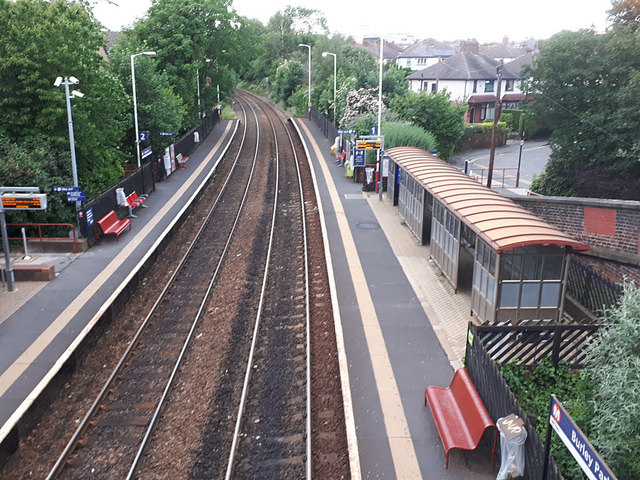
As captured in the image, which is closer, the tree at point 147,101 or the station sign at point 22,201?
the station sign at point 22,201

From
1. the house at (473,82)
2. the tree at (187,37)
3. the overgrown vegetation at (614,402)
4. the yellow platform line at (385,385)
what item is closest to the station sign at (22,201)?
the yellow platform line at (385,385)

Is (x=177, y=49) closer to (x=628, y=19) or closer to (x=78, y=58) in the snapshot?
(x=78, y=58)

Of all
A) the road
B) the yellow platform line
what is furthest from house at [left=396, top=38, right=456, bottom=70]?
the yellow platform line

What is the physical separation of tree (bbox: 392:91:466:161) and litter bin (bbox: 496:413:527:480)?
30834 mm

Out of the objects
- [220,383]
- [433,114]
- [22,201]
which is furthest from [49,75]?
[433,114]

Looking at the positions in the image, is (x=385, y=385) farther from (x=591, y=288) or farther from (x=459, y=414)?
(x=591, y=288)

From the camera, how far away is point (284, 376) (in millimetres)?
12359

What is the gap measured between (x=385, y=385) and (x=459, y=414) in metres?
1.85

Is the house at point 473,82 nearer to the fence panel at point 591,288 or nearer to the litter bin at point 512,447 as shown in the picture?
the fence panel at point 591,288

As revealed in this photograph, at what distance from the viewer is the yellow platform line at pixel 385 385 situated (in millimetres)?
9398

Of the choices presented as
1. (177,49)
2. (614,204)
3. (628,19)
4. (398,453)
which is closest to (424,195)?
(614,204)

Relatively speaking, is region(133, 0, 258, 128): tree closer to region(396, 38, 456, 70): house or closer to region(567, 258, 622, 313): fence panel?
region(567, 258, 622, 313): fence panel

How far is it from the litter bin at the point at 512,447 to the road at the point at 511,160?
26.9 m

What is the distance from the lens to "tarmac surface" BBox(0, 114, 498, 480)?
9.80m
